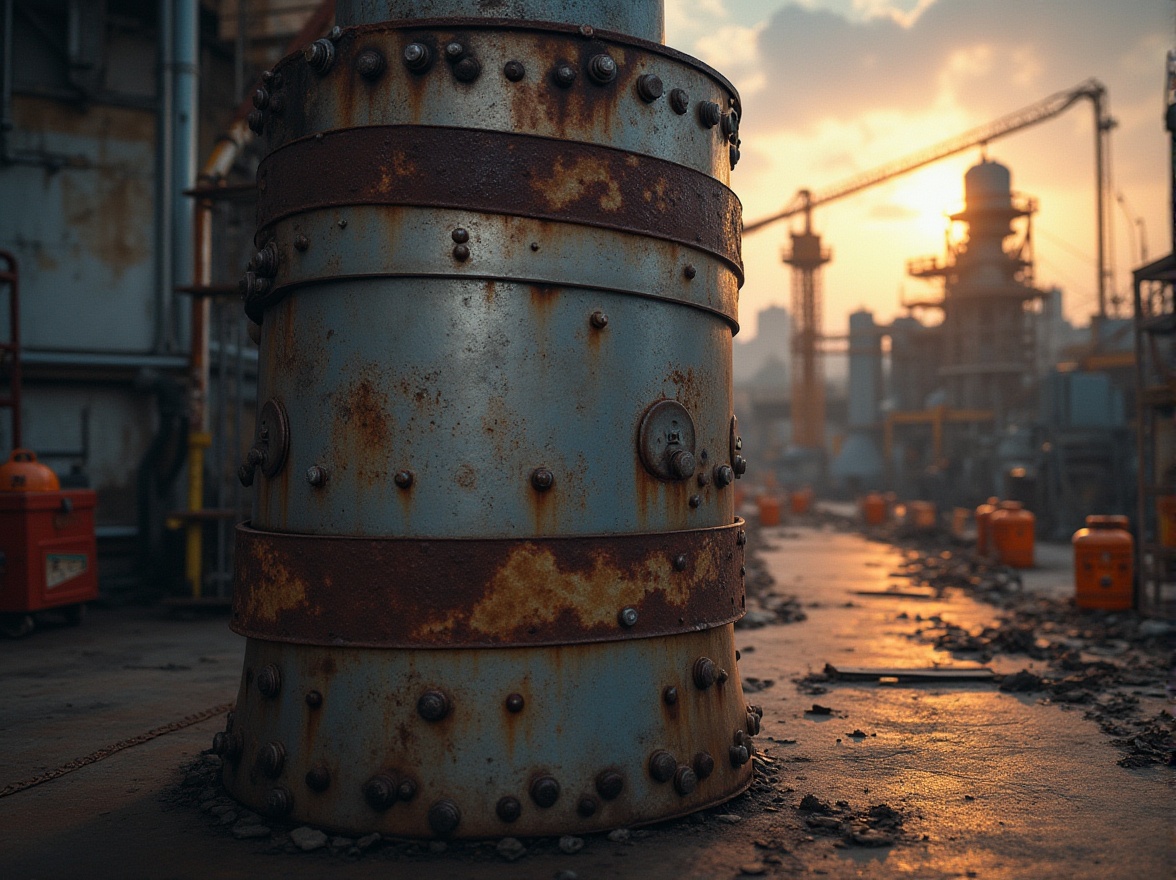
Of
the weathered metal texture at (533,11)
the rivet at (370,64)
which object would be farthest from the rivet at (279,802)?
the weathered metal texture at (533,11)

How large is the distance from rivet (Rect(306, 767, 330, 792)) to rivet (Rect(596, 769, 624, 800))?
978 millimetres

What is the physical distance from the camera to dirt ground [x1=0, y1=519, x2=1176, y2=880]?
3203mm

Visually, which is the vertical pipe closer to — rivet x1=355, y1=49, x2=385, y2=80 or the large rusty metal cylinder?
the large rusty metal cylinder

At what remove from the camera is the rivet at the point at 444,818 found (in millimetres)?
3213

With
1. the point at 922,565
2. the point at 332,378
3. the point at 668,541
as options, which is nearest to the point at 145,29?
the point at 332,378

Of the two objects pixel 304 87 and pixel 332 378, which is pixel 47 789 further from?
pixel 304 87

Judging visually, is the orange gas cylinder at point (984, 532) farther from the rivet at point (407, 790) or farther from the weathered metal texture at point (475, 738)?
the rivet at point (407, 790)

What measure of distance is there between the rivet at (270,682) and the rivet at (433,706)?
64 cm

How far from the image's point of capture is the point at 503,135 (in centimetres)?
345

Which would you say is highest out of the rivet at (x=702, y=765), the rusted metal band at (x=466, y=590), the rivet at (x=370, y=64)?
the rivet at (x=370, y=64)

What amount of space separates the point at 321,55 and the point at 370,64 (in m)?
0.23

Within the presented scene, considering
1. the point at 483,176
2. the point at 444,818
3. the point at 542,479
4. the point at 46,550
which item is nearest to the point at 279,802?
the point at 444,818

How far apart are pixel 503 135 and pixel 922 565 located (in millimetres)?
14267

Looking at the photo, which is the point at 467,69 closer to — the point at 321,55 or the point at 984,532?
the point at 321,55
